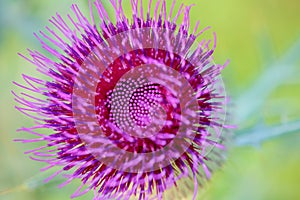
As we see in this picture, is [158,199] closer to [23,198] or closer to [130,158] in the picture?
[130,158]

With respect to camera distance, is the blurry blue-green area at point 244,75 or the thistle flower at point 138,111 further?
the blurry blue-green area at point 244,75

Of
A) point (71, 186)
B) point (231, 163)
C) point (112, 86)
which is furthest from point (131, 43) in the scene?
point (71, 186)

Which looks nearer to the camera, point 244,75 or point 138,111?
point 138,111

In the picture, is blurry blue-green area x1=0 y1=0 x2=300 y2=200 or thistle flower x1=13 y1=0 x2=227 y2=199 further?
blurry blue-green area x1=0 y1=0 x2=300 y2=200
